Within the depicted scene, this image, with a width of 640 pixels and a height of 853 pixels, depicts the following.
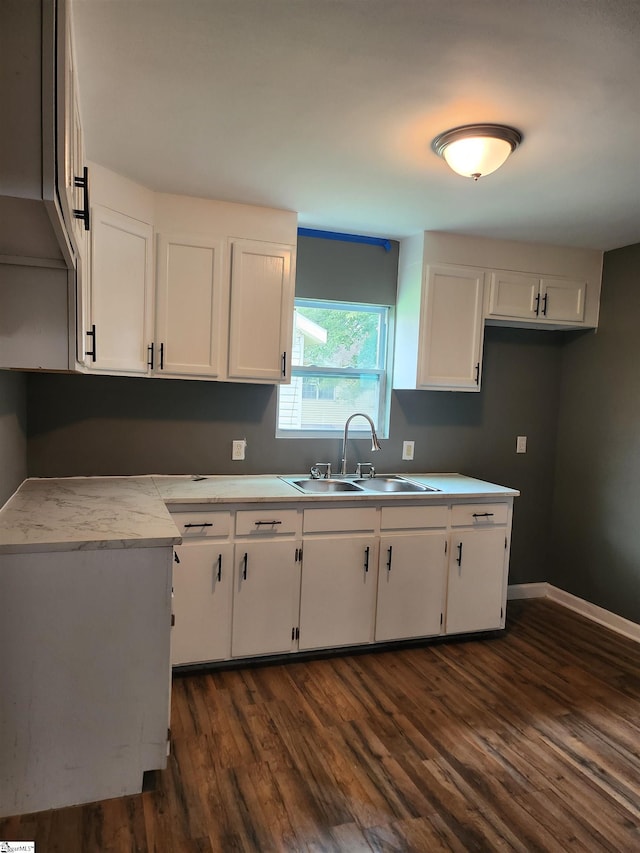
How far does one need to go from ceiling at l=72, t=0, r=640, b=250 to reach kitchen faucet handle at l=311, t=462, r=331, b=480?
4.93ft

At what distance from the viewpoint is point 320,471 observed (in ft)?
11.6

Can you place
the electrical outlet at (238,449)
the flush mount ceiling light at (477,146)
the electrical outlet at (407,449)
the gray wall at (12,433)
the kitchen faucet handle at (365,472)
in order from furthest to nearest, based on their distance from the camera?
the electrical outlet at (407,449) → the kitchen faucet handle at (365,472) → the electrical outlet at (238,449) → the gray wall at (12,433) → the flush mount ceiling light at (477,146)

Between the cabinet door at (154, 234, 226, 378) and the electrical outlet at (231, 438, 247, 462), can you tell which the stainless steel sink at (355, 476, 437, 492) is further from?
the cabinet door at (154, 234, 226, 378)

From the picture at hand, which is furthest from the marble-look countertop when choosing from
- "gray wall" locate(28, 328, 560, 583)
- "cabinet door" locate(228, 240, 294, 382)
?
"cabinet door" locate(228, 240, 294, 382)

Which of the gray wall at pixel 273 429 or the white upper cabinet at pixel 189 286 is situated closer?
the white upper cabinet at pixel 189 286

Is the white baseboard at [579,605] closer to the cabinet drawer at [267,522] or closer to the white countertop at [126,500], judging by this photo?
the white countertop at [126,500]

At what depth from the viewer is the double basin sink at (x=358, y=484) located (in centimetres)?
331

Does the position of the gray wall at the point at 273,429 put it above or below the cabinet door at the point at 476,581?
above

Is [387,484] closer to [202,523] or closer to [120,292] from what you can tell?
[202,523]

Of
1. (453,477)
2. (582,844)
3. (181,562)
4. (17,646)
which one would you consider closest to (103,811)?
(17,646)

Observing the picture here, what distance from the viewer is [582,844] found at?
5.98 ft

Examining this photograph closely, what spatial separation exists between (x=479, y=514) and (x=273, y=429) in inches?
51.5

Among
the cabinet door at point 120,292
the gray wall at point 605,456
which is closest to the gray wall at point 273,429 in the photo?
the gray wall at point 605,456

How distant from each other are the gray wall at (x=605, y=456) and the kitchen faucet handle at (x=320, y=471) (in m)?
1.79
